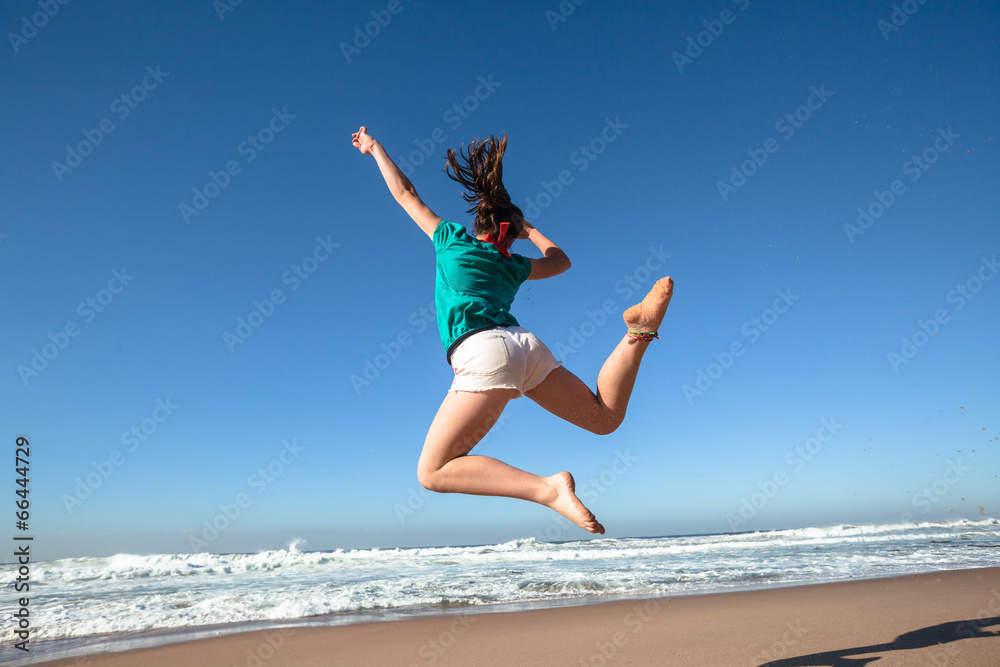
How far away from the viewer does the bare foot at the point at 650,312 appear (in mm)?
2273

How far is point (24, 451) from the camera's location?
4543 millimetres

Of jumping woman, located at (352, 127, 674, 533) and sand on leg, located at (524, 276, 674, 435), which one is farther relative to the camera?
sand on leg, located at (524, 276, 674, 435)

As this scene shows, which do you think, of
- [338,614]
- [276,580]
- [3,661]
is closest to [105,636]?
[3,661]

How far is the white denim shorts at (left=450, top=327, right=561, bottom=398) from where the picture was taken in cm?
202

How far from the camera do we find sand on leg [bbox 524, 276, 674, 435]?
228 centimetres

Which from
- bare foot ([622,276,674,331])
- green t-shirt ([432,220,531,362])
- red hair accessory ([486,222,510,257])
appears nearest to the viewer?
green t-shirt ([432,220,531,362])

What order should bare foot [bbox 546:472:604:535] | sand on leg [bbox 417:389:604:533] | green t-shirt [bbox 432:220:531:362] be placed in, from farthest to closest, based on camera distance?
green t-shirt [bbox 432:220:531:362]
sand on leg [bbox 417:389:604:533]
bare foot [bbox 546:472:604:535]

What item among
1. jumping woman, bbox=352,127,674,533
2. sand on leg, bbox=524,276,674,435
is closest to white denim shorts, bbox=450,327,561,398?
jumping woman, bbox=352,127,674,533

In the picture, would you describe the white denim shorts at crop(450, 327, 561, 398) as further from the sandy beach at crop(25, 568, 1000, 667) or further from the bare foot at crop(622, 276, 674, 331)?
the sandy beach at crop(25, 568, 1000, 667)

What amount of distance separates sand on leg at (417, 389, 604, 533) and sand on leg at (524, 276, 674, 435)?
238 mm

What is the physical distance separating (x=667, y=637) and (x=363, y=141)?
4.32 metres

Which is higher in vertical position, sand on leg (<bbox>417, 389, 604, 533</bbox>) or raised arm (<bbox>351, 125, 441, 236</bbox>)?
raised arm (<bbox>351, 125, 441, 236</bbox>)

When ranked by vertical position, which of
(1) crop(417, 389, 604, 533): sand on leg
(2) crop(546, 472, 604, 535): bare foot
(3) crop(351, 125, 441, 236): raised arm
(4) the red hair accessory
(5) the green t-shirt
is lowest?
(2) crop(546, 472, 604, 535): bare foot

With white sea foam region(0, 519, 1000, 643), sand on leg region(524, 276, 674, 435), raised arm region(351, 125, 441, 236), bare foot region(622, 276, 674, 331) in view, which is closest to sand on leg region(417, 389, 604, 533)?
sand on leg region(524, 276, 674, 435)
